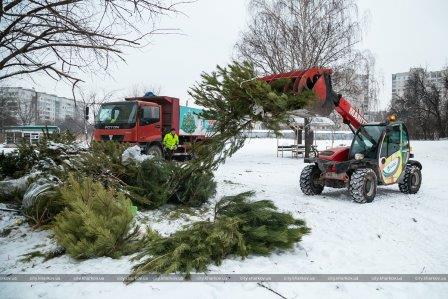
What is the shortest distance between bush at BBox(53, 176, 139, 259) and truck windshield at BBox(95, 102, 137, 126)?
32.3 ft

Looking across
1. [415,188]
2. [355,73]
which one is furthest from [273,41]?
[415,188]

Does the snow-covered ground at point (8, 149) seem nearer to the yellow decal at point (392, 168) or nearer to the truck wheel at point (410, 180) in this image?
the yellow decal at point (392, 168)

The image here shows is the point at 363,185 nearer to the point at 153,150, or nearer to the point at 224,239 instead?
the point at 224,239

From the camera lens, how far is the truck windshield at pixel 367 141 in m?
8.24

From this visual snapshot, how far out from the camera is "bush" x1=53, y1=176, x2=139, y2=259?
3885 mm

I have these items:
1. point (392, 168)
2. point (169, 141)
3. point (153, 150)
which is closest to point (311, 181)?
point (392, 168)

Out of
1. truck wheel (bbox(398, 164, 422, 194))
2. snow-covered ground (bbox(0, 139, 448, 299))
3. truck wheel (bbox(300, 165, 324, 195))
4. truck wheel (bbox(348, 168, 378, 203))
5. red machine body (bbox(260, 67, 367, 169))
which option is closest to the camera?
snow-covered ground (bbox(0, 139, 448, 299))

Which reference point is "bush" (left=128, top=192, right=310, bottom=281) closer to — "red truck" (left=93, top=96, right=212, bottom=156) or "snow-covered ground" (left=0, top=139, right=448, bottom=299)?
"snow-covered ground" (left=0, top=139, right=448, bottom=299)

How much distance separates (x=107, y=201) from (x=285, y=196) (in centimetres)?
494

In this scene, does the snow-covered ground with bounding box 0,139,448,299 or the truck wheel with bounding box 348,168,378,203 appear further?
the truck wheel with bounding box 348,168,378,203

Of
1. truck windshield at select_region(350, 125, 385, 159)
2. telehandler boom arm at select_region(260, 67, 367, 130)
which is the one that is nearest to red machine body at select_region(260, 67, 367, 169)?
telehandler boom arm at select_region(260, 67, 367, 130)

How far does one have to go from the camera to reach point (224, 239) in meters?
4.00

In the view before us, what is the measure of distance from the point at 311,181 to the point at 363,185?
1.32m

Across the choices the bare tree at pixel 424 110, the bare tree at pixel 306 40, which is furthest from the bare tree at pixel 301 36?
the bare tree at pixel 424 110
